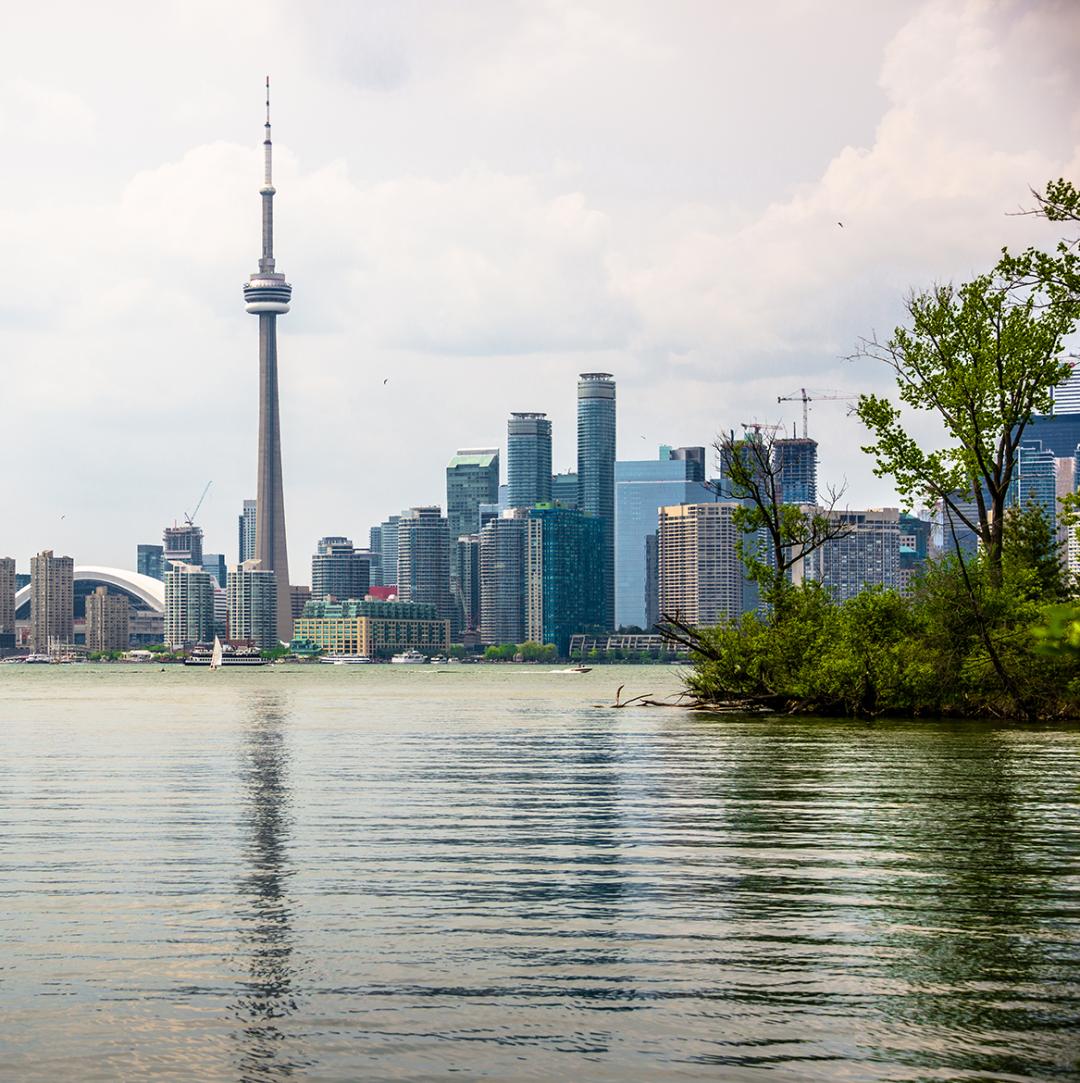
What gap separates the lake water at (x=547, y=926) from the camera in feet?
46.4

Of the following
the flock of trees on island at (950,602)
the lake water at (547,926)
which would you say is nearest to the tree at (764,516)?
the flock of trees on island at (950,602)

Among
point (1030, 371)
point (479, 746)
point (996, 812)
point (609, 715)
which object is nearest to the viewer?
point (996, 812)

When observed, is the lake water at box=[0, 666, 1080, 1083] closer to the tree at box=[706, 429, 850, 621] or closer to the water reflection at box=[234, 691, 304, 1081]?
the water reflection at box=[234, 691, 304, 1081]

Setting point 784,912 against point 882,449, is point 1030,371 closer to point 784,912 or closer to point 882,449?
point 882,449

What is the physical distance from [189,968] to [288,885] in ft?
18.2

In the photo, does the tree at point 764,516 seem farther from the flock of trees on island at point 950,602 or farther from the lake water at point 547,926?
the lake water at point 547,926

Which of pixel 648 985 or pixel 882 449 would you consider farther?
pixel 882 449

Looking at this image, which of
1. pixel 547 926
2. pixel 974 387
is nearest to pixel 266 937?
pixel 547 926

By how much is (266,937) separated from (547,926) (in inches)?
131

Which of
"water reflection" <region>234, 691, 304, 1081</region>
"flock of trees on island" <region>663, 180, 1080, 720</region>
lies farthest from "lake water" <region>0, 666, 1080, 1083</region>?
"flock of trees on island" <region>663, 180, 1080, 720</region>

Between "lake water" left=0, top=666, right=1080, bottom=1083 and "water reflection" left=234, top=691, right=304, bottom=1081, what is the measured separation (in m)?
0.06

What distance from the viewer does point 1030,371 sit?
6272 cm

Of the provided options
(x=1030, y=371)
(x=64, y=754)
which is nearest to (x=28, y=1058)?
(x=64, y=754)

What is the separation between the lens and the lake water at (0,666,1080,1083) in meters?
14.1
